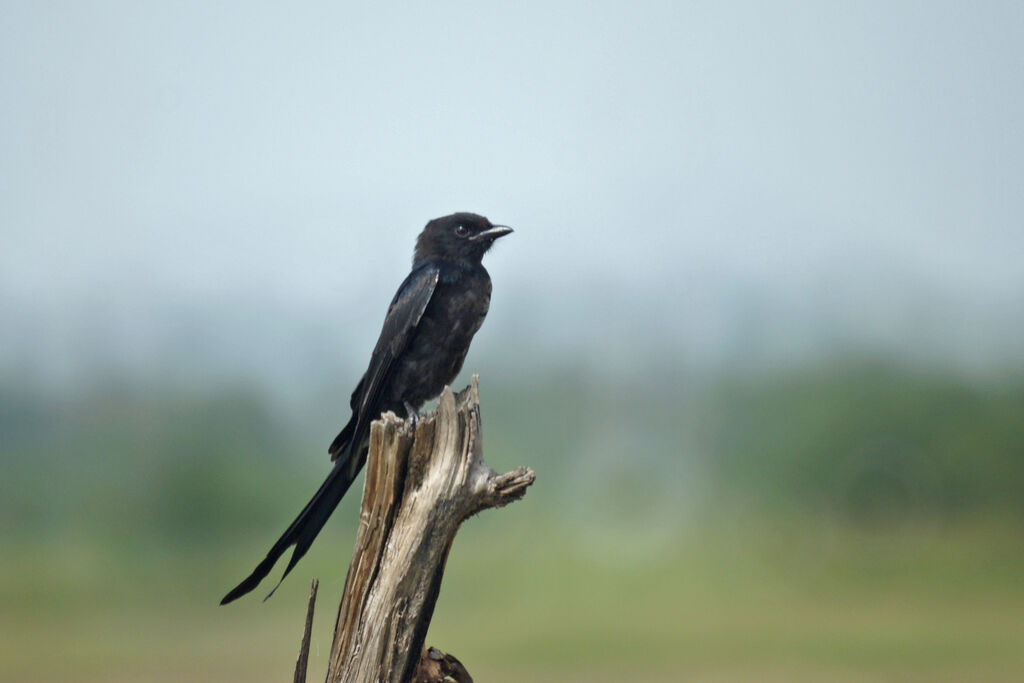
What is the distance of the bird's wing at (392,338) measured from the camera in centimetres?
381

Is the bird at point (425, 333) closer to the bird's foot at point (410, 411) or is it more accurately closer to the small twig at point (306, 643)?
the bird's foot at point (410, 411)

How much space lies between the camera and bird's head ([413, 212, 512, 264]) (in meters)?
4.19

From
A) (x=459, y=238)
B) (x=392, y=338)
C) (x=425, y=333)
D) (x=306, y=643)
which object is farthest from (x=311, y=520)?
(x=459, y=238)

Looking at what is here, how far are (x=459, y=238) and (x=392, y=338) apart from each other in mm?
681

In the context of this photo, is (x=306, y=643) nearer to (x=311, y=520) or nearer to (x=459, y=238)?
(x=311, y=520)

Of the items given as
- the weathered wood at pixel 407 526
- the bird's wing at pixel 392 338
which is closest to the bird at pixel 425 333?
the bird's wing at pixel 392 338

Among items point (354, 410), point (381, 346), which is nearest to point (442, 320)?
point (381, 346)

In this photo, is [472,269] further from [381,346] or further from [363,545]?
[363,545]

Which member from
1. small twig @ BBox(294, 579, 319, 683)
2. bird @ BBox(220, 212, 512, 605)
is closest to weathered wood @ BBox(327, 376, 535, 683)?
small twig @ BBox(294, 579, 319, 683)

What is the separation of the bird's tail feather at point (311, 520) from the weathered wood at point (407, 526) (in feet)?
1.10

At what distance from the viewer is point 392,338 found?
153 inches

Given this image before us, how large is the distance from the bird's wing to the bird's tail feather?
0.73ft

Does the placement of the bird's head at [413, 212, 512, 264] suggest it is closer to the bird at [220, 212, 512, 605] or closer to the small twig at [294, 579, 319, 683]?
the bird at [220, 212, 512, 605]

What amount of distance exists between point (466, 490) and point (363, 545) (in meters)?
0.45
